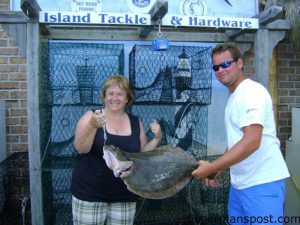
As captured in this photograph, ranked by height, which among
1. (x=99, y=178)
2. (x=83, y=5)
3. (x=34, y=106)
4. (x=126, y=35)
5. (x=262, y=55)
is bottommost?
(x=99, y=178)

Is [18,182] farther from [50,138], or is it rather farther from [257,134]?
[257,134]

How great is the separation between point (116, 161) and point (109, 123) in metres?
0.43

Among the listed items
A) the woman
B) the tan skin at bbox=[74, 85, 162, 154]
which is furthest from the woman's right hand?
the woman

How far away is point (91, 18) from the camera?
3188 millimetres

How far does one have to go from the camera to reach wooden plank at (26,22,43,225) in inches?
126

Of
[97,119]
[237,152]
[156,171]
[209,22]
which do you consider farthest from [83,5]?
[237,152]

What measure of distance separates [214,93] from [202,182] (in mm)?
1176

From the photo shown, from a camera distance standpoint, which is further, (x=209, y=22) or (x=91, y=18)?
(x=209, y=22)

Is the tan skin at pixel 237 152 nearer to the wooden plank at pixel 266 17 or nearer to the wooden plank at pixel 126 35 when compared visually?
the wooden plank at pixel 266 17

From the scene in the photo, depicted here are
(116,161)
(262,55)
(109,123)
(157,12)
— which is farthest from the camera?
(262,55)

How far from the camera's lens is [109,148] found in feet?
8.36

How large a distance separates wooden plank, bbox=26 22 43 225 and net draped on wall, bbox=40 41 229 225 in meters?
0.47

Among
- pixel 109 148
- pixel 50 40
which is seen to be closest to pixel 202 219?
pixel 109 148

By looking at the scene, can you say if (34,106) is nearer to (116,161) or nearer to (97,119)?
(97,119)
